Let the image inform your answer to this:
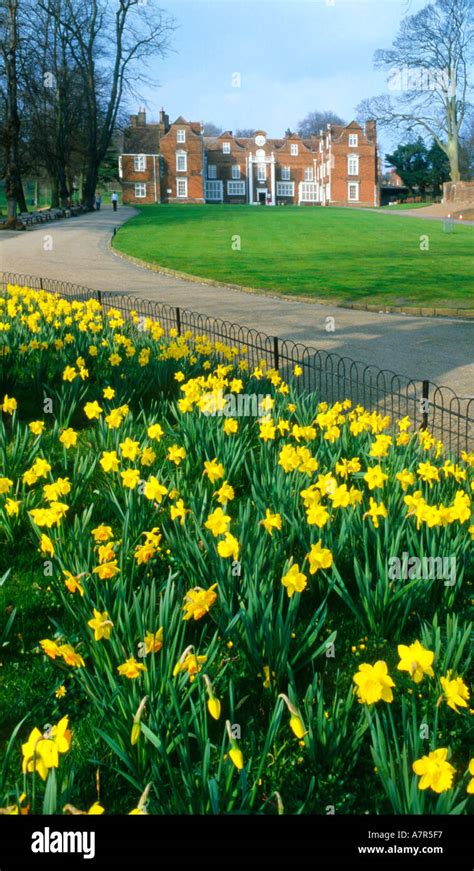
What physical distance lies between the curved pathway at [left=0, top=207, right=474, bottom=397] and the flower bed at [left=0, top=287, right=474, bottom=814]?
3.96 m

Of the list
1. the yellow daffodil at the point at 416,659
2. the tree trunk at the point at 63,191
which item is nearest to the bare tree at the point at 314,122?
the tree trunk at the point at 63,191

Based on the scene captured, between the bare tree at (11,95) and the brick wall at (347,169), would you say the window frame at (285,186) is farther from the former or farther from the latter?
the bare tree at (11,95)

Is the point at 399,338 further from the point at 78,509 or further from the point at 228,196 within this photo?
the point at 228,196

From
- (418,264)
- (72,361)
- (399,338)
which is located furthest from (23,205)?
(72,361)

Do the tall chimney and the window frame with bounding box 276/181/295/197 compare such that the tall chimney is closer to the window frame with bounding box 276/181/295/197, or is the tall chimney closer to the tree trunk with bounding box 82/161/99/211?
the window frame with bounding box 276/181/295/197

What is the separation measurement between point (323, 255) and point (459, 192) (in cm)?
3044

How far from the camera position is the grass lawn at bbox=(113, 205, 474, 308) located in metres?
15.7

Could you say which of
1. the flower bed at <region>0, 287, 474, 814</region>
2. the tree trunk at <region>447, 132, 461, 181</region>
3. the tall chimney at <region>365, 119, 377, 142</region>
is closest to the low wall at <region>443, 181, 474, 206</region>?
the tree trunk at <region>447, 132, 461, 181</region>

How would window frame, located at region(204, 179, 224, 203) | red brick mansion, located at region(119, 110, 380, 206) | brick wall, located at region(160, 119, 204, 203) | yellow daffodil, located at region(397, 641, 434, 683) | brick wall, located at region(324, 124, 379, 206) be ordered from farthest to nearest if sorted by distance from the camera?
1. window frame, located at region(204, 179, 224, 203)
2. brick wall, located at region(160, 119, 204, 203)
3. brick wall, located at region(324, 124, 379, 206)
4. red brick mansion, located at region(119, 110, 380, 206)
5. yellow daffodil, located at region(397, 641, 434, 683)

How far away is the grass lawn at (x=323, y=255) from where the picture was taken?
51.5 feet

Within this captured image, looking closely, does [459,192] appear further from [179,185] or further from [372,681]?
[372,681]

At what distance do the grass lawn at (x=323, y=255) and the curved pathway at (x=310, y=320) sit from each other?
90cm

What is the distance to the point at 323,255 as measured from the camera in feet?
76.2

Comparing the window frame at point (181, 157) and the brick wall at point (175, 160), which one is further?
the window frame at point (181, 157)
